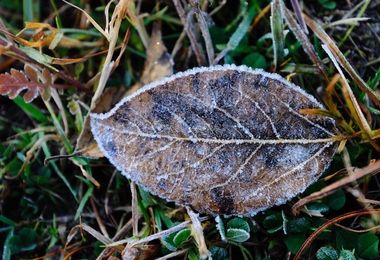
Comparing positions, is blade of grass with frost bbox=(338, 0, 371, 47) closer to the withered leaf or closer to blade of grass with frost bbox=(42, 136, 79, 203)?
the withered leaf

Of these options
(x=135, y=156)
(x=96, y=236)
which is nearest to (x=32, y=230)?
(x=96, y=236)

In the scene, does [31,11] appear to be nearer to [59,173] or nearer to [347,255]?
[59,173]

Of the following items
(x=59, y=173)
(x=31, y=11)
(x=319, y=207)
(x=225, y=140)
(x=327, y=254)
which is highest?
(x=31, y=11)

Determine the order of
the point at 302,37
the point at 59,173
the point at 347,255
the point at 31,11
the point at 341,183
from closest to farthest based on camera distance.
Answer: the point at 341,183
the point at 347,255
the point at 302,37
the point at 59,173
the point at 31,11

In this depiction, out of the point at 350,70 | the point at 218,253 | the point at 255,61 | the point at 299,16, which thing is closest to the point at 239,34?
the point at 255,61

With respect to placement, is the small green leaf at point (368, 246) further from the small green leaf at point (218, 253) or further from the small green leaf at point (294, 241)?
the small green leaf at point (218, 253)

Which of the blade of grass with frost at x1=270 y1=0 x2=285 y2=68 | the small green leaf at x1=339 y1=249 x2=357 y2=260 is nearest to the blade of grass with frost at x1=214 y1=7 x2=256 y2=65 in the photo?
the blade of grass with frost at x1=270 y1=0 x2=285 y2=68

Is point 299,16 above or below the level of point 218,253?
above
